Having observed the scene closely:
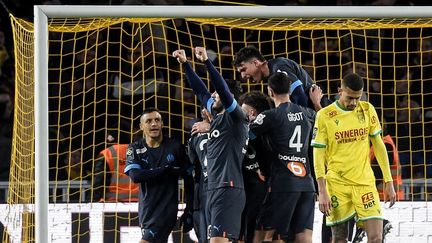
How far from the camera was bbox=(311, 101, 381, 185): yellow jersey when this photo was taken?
31.9ft

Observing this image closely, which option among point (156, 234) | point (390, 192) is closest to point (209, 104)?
point (156, 234)

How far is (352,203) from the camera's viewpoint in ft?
32.1

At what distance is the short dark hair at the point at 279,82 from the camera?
31.5 feet

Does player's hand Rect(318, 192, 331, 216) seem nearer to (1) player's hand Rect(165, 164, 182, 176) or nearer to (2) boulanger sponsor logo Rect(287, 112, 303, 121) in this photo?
(2) boulanger sponsor logo Rect(287, 112, 303, 121)

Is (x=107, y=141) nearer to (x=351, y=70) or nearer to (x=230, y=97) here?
(x=351, y=70)

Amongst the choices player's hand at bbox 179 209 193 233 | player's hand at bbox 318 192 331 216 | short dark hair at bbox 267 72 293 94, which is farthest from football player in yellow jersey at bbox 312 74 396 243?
player's hand at bbox 179 209 193 233

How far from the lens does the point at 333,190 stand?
981 centimetres

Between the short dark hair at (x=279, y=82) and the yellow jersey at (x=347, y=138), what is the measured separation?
31 centimetres

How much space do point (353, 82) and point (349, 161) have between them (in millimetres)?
618

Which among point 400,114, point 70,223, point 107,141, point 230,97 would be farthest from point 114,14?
point 400,114

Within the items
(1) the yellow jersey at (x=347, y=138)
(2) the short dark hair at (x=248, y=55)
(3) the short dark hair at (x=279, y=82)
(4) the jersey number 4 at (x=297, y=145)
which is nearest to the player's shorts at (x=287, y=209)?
(4) the jersey number 4 at (x=297, y=145)

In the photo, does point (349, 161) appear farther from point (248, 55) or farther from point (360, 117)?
point (248, 55)

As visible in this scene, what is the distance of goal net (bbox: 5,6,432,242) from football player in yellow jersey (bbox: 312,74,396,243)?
1344mm

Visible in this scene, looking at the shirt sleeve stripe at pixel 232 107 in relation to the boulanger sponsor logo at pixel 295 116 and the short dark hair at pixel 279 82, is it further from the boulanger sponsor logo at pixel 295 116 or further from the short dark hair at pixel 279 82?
the boulanger sponsor logo at pixel 295 116
